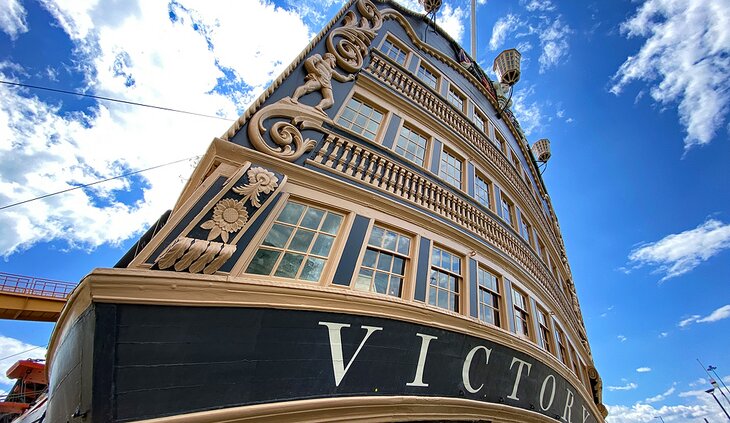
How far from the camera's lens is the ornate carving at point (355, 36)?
689cm

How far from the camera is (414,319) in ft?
15.6

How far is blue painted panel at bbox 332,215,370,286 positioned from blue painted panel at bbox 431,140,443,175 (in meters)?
2.98

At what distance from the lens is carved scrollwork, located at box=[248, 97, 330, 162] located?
466 cm

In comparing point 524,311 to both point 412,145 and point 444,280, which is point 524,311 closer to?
point 444,280

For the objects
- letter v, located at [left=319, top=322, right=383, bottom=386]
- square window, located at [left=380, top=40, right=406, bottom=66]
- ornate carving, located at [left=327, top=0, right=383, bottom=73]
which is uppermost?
square window, located at [left=380, top=40, right=406, bottom=66]

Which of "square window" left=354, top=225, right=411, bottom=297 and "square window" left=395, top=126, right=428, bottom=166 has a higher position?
"square window" left=395, top=126, right=428, bottom=166

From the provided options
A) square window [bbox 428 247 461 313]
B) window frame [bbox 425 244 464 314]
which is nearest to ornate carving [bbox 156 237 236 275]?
window frame [bbox 425 244 464 314]

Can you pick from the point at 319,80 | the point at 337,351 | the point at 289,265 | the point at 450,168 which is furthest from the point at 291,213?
the point at 450,168

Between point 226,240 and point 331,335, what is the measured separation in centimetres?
176

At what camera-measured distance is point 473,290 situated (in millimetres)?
6344

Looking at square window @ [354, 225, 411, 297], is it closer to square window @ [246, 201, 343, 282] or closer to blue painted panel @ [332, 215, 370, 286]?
blue painted panel @ [332, 215, 370, 286]

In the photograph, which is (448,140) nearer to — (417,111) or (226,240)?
(417,111)

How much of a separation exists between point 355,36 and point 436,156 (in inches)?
139

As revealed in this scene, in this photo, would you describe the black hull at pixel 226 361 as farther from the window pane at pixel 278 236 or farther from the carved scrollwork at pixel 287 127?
the carved scrollwork at pixel 287 127
